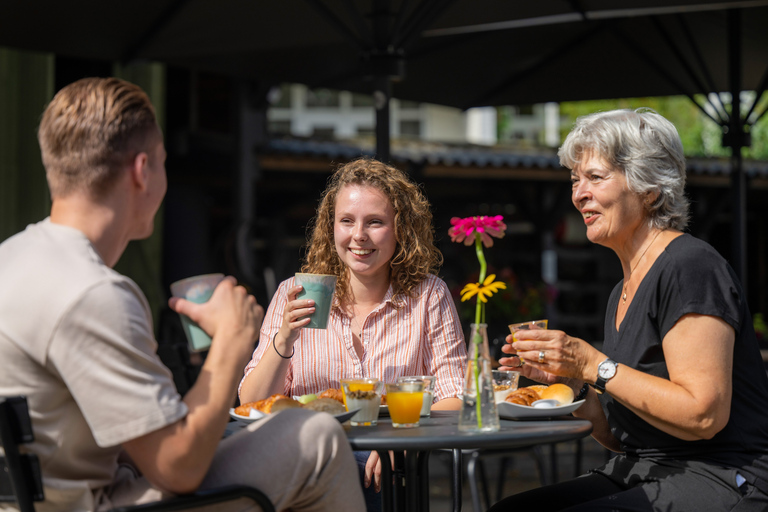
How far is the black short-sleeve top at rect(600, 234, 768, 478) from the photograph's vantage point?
201cm

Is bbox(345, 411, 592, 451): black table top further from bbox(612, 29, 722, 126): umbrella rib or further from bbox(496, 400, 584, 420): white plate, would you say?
bbox(612, 29, 722, 126): umbrella rib

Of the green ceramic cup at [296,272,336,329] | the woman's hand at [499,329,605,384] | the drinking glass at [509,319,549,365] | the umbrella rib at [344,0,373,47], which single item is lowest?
the woman's hand at [499,329,605,384]

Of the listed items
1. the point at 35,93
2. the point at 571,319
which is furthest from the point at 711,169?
the point at 35,93

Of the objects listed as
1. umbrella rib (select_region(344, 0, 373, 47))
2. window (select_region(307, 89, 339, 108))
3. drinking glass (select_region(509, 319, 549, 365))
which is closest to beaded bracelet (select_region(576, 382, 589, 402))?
drinking glass (select_region(509, 319, 549, 365))

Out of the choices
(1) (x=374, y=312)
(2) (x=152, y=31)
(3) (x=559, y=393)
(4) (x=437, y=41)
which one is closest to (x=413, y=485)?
(3) (x=559, y=393)

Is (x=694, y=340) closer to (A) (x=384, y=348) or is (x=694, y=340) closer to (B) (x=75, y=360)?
(A) (x=384, y=348)

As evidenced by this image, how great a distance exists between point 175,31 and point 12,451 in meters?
3.85

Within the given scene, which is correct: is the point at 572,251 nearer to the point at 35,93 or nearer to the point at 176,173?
the point at 176,173

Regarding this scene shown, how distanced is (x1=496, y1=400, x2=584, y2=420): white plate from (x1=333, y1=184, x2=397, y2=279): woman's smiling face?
0.83 m

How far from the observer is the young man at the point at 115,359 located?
4.67 ft

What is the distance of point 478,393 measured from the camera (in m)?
1.89

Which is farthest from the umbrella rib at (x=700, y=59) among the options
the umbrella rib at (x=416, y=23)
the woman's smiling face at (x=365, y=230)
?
the woman's smiling face at (x=365, y=230)

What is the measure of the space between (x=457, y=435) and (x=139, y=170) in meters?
0.87

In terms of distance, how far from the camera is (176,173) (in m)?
9.00
